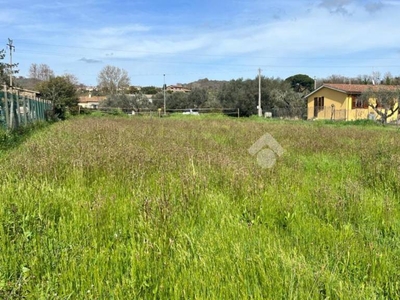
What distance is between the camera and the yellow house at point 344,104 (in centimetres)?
3803

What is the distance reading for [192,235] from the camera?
2877 mm

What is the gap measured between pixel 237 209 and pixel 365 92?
3461 cm

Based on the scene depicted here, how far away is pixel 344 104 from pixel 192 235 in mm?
40933

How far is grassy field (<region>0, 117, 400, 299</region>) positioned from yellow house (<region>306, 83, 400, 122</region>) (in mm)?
36597

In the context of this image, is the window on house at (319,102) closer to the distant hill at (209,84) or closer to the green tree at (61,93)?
the distant hill at (209,84)

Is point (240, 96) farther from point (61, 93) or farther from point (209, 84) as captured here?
point (61, 93)

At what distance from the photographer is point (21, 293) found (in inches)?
80.5

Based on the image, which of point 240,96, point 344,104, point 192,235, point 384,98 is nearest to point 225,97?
point 240,96

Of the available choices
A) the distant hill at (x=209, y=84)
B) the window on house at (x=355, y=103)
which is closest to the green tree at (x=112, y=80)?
the distant hill at (x=209, y=84)

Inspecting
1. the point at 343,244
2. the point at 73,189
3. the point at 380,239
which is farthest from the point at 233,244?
the point at 73,189

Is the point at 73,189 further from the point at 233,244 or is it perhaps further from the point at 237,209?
the point at 233,244

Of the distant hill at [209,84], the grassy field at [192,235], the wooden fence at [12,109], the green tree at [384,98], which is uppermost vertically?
the distant hill at [209,84]

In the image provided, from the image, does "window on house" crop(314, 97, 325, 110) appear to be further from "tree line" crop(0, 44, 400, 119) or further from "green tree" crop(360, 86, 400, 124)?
"green tree" crop(360, 86, 400, 124)

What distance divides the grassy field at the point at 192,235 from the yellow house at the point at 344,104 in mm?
36597
